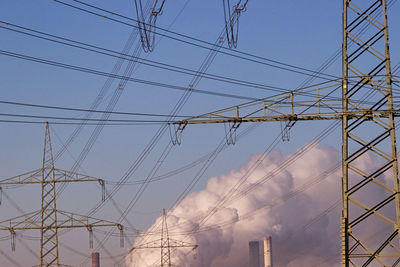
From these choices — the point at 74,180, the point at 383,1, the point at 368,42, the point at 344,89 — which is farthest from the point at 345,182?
the point at 74,180

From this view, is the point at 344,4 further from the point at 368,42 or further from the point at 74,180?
the point at 74,180

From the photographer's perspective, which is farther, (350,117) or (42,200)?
(42,200)

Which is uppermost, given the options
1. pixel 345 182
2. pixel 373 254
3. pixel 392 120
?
pixel 392 120

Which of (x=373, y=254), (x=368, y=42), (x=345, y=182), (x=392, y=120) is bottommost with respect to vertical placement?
(x=373, y=254)

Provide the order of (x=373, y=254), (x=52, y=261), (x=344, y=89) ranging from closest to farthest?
(x=373, y=254) < (x=344, y=89) < (x=52, y=261)

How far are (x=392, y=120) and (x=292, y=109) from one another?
21.6ft

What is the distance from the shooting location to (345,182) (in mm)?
46719

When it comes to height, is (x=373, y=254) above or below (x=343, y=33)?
below

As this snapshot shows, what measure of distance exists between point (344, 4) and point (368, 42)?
127 inches

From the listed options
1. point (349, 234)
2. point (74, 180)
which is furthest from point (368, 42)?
point (74, 180)

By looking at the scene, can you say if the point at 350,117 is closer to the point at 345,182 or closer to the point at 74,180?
the point at 345,182

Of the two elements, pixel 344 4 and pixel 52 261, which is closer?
pixel 344 4

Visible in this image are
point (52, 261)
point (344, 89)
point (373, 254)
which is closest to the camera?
point (373, 254)

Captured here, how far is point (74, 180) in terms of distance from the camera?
270ft
